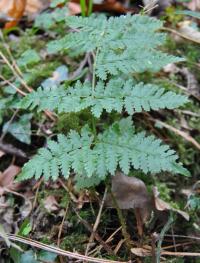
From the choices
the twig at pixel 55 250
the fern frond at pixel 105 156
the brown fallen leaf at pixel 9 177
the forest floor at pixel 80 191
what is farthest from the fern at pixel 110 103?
the brown fallen leaf at pixel 9 177

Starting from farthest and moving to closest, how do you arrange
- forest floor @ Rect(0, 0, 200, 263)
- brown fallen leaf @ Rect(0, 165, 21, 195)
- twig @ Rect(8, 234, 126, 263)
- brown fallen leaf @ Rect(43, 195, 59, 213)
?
brown fallen leaf @ Rect(0, 165, 21, 195) → brown fallen leaf @ Rect(43, 195, 59, 213) → forest floor @ Rect(0, 0, 200, 263) → twig @ Rect(8, 234, 126, 263)

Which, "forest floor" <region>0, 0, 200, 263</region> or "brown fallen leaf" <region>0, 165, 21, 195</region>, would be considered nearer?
"forest floor" <region>0, 0, 200, 263</region>

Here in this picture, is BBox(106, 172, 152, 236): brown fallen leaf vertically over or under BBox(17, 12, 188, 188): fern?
under

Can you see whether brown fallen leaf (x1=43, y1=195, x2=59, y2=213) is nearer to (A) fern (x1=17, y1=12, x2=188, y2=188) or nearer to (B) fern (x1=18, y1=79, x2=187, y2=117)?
(A) fern (x1=17, y1=12, x2=188, y2=188)

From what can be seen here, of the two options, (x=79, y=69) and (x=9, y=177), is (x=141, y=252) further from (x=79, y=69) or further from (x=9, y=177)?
(x=79, y=69)

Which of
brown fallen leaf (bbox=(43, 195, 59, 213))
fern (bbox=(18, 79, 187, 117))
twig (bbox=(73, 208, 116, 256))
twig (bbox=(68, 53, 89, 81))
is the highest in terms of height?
fern (bbox=(18, 79, 187, 117))

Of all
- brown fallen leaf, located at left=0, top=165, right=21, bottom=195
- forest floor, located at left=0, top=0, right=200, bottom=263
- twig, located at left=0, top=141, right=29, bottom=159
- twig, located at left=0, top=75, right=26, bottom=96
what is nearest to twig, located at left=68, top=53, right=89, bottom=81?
forest floor, located at left=0, top=0, right=200, bottom=263

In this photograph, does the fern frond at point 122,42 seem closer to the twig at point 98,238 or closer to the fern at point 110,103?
the fern at point 110,103

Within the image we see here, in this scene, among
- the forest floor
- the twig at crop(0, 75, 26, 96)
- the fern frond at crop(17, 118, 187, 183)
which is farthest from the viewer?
the twig at crop(0, 75, 26, 96)
